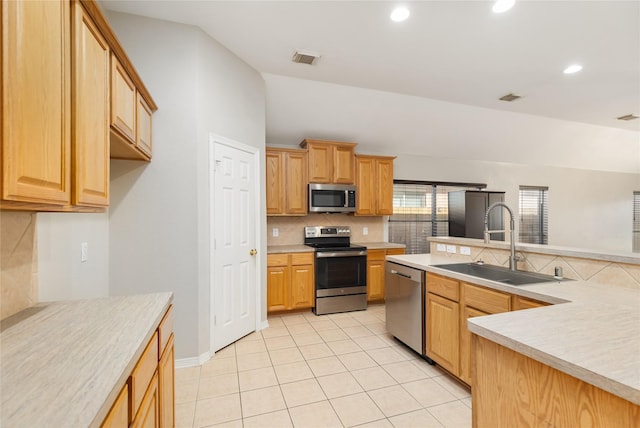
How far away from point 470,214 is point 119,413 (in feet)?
17.3

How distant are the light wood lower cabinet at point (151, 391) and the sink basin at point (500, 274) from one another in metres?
2.12

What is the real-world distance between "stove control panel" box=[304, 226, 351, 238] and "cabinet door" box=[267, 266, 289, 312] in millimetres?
808

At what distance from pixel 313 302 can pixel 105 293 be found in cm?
234

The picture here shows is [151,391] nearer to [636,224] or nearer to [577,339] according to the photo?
[577,339]

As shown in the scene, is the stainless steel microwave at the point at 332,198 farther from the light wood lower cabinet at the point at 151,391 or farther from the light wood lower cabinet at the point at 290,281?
the light wood lower cabinet at the point at 151,391

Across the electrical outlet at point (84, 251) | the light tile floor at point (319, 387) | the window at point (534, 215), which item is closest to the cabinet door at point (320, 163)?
the light tile floor at point (319, 387)

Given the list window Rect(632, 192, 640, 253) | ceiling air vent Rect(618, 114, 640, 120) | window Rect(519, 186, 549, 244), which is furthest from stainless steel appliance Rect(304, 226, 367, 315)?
window Rect(632, 192, 640, 253)

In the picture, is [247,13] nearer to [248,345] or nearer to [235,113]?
[235,113]

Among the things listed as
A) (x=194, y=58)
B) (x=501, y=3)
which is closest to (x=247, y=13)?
(x=194, y=58)

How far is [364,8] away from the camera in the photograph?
2.18 metres

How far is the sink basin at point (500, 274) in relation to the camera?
2006mm

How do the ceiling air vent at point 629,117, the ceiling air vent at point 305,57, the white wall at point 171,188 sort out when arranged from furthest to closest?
the ceiling air vent at point 629,117 < the ceiling air vent at point 305,57 < the white wall at point 171,188

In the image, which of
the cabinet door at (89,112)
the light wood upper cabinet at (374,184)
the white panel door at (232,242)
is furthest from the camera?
the light wood upper cabinet at (374,184)

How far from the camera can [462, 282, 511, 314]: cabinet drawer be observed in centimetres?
178
